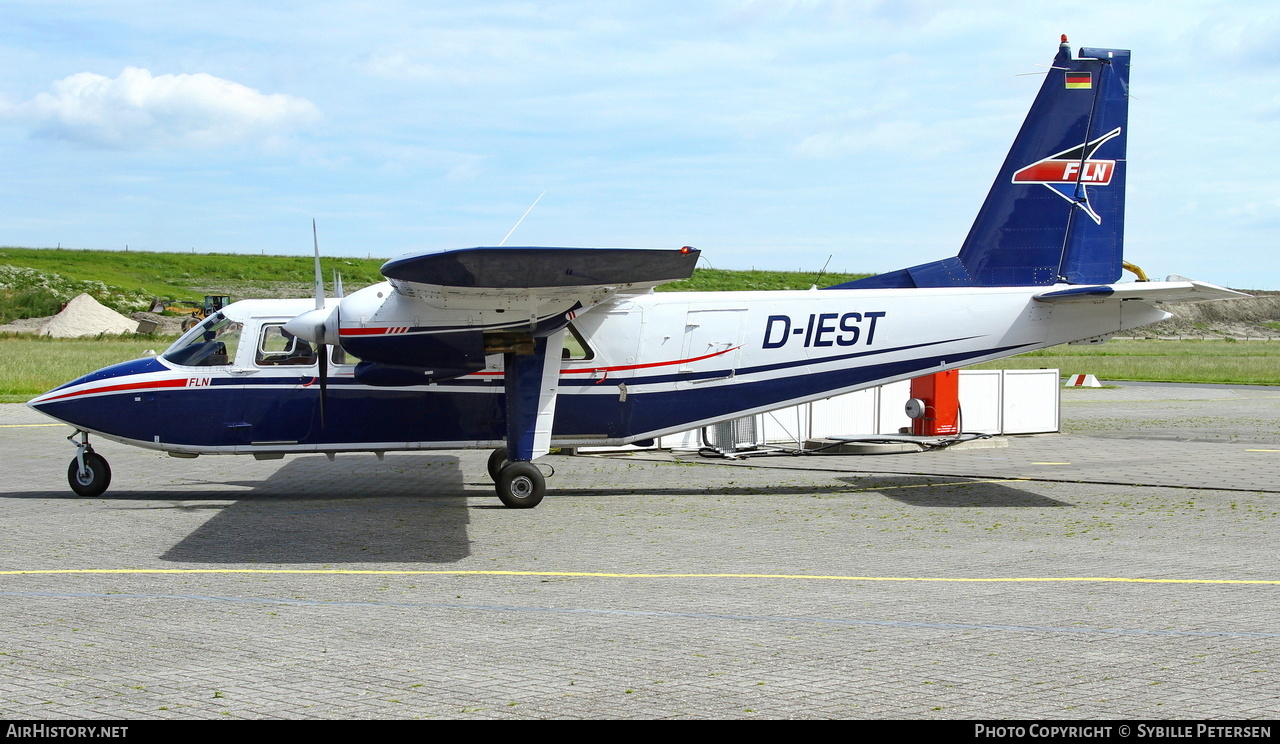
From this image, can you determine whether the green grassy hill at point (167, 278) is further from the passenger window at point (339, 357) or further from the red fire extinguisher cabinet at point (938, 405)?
the passenger window at point (339, 357)

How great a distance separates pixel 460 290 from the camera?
11344 mm

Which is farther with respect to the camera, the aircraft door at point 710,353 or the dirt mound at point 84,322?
the dirt mound at point 84,322

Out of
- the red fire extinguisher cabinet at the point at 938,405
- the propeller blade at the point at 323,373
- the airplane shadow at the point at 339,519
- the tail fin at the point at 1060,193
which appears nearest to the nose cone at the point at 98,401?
the airplane shadow at the point at 339,519

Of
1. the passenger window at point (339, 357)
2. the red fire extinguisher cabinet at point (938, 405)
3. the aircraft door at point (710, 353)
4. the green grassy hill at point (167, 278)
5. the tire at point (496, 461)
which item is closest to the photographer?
the passenger window at point (339, 357)

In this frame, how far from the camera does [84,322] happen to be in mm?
68500

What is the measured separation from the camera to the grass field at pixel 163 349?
37.5 metres

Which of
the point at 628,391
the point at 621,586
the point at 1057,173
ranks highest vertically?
the point at 1057,173

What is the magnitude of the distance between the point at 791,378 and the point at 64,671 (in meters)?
9.74

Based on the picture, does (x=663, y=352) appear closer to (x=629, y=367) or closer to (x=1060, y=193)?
(x=629, y=367)

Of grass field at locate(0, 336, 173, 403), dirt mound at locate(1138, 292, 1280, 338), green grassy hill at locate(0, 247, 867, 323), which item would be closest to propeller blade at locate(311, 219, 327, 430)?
grass field at locate(0, 336, 173, 403)

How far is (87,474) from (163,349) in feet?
139

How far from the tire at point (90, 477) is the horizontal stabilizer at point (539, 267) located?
602 centimetres
